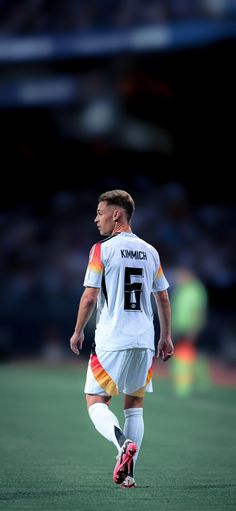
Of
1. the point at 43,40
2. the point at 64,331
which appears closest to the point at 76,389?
the point at 64,331

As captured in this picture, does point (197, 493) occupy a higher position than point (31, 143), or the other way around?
point (31, 143)

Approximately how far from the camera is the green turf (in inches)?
230

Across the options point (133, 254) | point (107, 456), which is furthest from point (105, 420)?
point (107, 456)

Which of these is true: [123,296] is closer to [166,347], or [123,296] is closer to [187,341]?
[166,347]

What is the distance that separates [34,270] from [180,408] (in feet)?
51.3

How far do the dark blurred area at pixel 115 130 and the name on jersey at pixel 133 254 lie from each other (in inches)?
765

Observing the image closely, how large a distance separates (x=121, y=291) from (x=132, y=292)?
8cm

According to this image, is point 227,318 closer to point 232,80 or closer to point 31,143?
point 232,80

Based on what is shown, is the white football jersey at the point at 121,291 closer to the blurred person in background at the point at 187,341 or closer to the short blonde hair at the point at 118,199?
the short blonde hair at the point at 118,199

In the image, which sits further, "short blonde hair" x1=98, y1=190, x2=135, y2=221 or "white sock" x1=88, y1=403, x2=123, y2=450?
"short blonde hair" x1=98, y1=190, x2=135, y2=221

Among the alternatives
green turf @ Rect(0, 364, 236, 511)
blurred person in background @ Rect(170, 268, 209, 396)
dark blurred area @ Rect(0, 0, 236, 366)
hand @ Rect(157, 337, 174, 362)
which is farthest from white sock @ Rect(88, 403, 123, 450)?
dark blurred area @ Rect(0, 0, 236, 366)

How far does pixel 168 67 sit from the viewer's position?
96.9ft

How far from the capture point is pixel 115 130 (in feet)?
→ 99.7

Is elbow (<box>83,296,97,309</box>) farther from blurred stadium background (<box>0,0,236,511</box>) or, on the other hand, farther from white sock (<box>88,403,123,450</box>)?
blurred stadium background (<box>0,0,236,511</box>)
